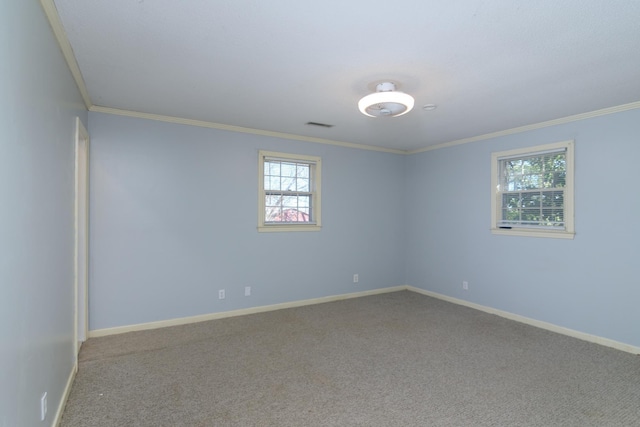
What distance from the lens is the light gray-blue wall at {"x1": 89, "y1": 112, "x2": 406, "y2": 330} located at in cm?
370

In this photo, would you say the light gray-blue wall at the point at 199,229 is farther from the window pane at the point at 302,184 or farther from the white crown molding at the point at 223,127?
the window pane at the point at 302,184

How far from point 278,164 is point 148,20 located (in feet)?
9.49

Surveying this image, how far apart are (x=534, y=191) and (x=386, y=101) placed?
8.50 ft

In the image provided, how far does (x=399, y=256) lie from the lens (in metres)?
5.88

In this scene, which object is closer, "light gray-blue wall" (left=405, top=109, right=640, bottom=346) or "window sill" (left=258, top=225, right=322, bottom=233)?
"light gray-blue wall" (left=405, top=109, right=640, bottom=346)

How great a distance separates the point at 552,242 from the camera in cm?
397

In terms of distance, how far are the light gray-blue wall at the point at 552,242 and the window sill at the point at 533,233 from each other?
0.06 meters

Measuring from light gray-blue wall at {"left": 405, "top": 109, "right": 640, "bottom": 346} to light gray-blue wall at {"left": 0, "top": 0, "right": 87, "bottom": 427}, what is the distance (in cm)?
463

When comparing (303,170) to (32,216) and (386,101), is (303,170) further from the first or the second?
(32,216)

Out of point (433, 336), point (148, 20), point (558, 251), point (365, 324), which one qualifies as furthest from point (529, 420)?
point (148, 20)

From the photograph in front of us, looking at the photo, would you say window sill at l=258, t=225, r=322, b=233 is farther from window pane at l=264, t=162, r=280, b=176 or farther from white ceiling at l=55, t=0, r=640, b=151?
white ceiling at l=55, t=0, r=640, b=151

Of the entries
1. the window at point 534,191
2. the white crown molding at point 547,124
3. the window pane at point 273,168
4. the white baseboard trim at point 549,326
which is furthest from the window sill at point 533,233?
the window pane at point 273,168

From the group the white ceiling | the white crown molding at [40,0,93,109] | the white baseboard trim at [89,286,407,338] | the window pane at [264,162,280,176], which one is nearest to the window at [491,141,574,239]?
the white ceiling

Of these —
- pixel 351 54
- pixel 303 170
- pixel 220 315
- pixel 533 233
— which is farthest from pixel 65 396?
pixel 533 233
